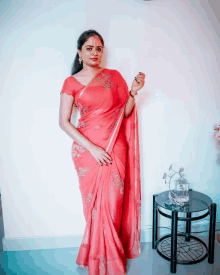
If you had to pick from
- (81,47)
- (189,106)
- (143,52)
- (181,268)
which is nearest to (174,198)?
(181,268)

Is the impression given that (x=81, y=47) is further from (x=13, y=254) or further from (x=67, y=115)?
(x=13, y=254)

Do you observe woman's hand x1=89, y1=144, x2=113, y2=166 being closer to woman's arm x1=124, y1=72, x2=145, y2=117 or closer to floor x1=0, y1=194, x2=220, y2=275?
woman's arm x1=124, y1=72, x2=145, y2=117

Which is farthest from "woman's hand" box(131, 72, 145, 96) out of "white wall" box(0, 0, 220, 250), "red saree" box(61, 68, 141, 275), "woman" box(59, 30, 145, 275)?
"white wall" box(0, 0, 220, 250)

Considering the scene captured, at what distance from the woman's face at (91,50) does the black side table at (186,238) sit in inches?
43.5

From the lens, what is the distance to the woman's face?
1434mm

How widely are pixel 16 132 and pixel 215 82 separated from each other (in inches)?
64.6

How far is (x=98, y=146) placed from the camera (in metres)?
1.44

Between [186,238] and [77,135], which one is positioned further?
[186,238]

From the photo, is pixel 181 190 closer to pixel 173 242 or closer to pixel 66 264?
pixel 173 242

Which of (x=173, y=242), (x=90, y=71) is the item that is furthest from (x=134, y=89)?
(x=173, y=242)

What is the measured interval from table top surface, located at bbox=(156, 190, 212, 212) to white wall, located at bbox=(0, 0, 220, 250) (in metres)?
0.17

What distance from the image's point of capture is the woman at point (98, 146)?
1427 millimetres

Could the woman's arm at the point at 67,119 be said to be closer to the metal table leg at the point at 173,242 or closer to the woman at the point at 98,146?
the woman at the point at 98,146

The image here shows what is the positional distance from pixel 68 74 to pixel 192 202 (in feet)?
4.28
